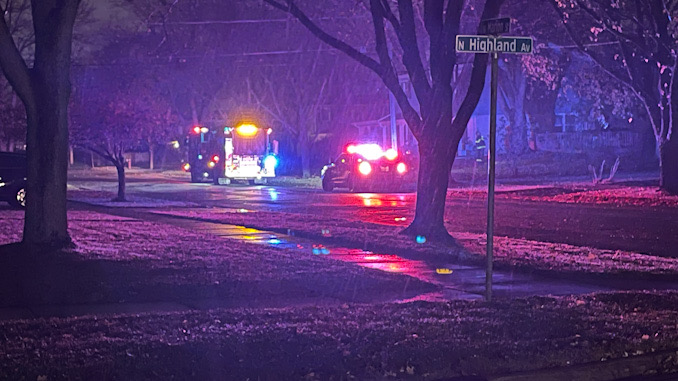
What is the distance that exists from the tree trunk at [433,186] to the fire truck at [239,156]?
3045cm

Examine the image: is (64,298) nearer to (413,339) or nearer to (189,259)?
(189,259)

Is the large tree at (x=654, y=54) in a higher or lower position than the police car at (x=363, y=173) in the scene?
higher

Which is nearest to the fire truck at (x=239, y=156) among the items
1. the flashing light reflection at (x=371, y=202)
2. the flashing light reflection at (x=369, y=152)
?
the flashing light reflection at (x=369, y=152)

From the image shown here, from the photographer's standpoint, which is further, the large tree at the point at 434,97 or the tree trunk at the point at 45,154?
the large tree at the point at 434,97

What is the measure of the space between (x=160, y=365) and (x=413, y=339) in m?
2.26

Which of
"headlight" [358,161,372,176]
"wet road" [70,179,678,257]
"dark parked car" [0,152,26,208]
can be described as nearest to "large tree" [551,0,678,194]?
"wet road" [70,179,678,257]

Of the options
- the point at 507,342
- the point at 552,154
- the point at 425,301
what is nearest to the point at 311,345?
the point at 507,342

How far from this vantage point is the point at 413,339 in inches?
323

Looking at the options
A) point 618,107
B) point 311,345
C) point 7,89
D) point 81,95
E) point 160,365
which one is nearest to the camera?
point 160,365

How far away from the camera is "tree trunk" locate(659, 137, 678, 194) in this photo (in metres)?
30.2

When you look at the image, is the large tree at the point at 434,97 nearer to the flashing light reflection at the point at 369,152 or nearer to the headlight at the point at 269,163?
the flashing light reflection at the point at 369,152

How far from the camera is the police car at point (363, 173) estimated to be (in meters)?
39.2

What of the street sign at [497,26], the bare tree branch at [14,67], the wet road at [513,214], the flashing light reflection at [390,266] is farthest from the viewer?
the wet road at [513,214]

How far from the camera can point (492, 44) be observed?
31.9ft
